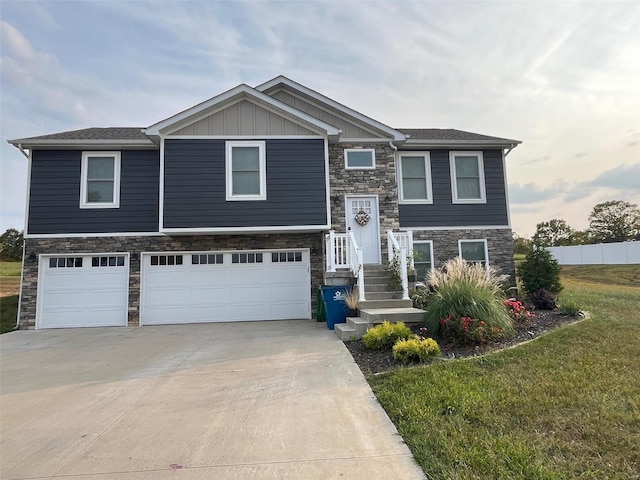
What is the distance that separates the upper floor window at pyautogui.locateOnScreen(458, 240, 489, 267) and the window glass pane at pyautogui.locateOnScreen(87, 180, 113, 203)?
1067cm

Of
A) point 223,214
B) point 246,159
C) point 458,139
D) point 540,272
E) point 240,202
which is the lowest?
point 540,272

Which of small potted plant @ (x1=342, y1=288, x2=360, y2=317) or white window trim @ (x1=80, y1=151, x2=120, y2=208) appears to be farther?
white window trim @ (x1=80, y1=151, x2=120, y2=208)

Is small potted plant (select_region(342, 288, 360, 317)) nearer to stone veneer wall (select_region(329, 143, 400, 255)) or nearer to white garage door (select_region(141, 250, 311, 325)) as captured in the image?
white garage door (select_region(141, 250, 311, 325))

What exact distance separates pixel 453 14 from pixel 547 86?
11.6 ft

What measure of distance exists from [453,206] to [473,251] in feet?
5.12

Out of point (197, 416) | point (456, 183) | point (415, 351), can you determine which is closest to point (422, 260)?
point (456, 183)

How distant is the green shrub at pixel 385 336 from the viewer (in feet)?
19.2

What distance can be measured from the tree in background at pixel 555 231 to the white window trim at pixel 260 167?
4136 cm

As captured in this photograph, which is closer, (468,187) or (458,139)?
(458,139)

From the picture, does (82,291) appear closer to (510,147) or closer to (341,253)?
(341,253)

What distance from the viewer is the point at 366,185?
1084 centimetres

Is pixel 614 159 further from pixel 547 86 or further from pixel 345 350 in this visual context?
pixel 345 350

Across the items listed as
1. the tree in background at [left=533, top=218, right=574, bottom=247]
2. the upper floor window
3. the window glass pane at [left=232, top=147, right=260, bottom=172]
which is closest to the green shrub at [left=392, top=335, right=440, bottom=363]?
the window glass pane at [left=232, top=147, right=260, bottom=172]

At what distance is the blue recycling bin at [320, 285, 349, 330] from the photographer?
867 centimetres
